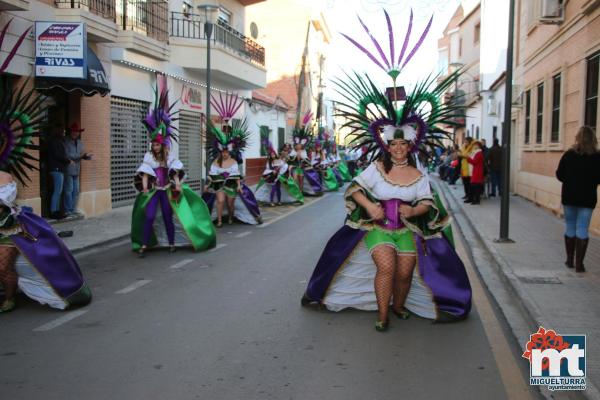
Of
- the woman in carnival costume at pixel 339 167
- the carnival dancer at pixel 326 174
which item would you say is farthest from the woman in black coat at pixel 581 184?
the woman in carnival costume at pixel 339 167

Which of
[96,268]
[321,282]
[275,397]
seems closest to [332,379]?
[275,397]

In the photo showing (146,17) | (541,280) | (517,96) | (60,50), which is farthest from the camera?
(517,96)

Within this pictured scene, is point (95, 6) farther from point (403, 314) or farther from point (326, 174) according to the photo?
point (326, 174)

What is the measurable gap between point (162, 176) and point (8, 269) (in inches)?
152

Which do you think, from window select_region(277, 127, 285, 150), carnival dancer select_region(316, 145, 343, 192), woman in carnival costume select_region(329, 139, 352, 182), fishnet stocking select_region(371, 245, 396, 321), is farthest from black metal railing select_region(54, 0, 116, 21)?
window select_region(277, 127, 285, 150)

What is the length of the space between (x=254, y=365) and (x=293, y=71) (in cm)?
4380

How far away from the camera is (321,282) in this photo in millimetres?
6363

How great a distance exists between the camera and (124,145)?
18141 mm

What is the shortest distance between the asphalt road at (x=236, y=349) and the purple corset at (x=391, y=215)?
881 mm

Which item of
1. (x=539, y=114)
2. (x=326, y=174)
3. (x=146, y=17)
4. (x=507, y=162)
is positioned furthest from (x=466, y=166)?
(x=146, y=17)

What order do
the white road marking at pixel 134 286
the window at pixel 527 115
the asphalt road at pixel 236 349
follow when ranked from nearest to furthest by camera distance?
the asphalt road at pixel 236 349 < the white road marking at pixel 134 286 < the window at pixel 527 115

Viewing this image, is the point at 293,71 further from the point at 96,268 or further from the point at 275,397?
the point at 275,397

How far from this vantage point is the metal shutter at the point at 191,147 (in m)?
23.0

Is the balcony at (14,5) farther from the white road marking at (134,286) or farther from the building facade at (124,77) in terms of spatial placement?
the white road marking at (134,286)
